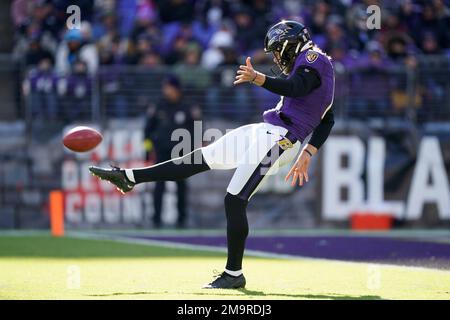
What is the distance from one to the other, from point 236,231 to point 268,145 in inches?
28.2

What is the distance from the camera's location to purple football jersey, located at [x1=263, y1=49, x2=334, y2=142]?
25.0 feet

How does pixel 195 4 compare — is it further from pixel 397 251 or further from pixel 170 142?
pixel 397 251

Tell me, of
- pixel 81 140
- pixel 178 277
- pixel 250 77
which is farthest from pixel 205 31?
pixel 250 77

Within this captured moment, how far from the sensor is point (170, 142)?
1463 centimetres

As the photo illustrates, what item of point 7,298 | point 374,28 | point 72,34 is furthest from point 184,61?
point 7,298

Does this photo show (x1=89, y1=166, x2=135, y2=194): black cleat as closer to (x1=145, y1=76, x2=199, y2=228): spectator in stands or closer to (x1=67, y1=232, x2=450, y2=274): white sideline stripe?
(x1=67, y1=232, x2=450, y2=274): white sideline stripe

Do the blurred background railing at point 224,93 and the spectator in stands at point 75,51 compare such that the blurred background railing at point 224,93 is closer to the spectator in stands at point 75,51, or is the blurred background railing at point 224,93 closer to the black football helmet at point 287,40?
the spectator in stands at point 75,51

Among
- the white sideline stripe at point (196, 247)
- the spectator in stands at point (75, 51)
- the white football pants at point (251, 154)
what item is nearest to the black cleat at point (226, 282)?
the white football pants at point (251, 154)

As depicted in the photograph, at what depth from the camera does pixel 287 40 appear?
25.2ft

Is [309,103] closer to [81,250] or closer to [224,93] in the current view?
[81,250]

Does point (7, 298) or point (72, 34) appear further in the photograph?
point (72, 34)

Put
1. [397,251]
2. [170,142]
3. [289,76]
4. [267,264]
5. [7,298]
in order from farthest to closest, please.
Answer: [170,142] < [397,251] < [267,264] < [289,76] < [7,298]

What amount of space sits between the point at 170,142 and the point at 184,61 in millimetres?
1619
